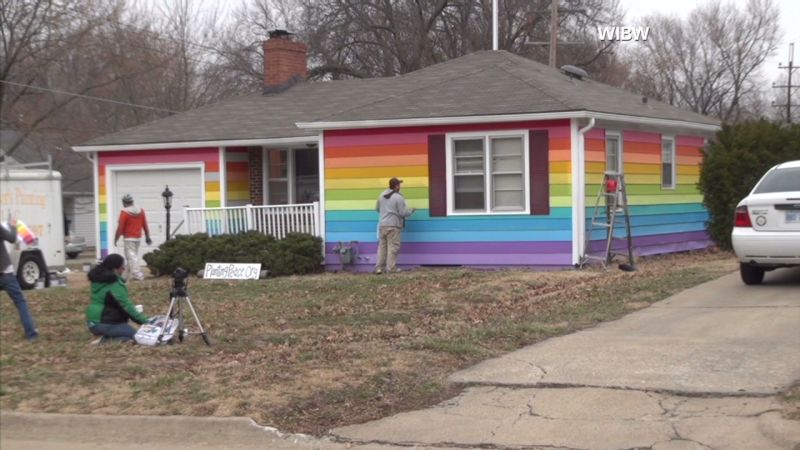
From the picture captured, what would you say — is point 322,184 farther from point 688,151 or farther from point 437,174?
point 688,151

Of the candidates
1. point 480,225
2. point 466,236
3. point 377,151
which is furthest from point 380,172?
point 480,225

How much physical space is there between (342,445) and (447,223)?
10.1 metres

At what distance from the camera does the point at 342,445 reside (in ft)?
21.9

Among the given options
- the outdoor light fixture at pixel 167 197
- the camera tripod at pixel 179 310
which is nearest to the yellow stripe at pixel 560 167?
the camera tripod at pixel 179 310

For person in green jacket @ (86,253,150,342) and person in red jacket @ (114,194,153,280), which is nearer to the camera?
person in green jacket @ (86,253,150,342)

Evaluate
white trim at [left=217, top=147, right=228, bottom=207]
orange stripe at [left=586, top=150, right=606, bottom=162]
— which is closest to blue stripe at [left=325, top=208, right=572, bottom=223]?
orange stripe at [left=586, top=150, right=606, bottom=162]

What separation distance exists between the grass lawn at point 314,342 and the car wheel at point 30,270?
1837 mm

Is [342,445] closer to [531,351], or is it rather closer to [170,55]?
[531,351]

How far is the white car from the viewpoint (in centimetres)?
1156

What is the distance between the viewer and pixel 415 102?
1722 cm

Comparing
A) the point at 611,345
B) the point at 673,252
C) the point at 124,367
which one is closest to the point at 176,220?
the point at 673,252

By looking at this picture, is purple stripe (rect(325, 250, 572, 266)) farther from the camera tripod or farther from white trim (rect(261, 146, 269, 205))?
the camera tripod

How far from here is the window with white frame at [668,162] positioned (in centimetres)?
1927

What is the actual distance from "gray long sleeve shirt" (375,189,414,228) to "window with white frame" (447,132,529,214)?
3.17 ft
